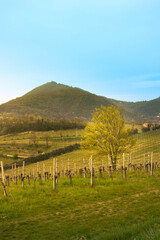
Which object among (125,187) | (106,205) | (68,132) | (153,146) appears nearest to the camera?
(106,205)

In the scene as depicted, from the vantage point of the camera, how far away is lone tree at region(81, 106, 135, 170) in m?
26.9

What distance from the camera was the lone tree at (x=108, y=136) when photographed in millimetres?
26881

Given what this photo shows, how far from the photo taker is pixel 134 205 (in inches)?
417

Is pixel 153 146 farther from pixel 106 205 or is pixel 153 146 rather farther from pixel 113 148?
pixel 106 205

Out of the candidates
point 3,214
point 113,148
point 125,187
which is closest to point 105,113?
point 113,148

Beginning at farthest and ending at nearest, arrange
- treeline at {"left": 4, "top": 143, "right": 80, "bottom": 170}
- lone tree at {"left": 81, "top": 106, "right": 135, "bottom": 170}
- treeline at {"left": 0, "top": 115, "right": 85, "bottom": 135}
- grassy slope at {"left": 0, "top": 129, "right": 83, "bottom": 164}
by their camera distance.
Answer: treeline at {"left": 0, "top": 115, "right": 85, "bottom": 135} < grassy slope at {"left": 0, "top": 129, "right": 83, "bottom": 164} < treeline at {"left": 4, "top": 143, "right": 80, "bottom": 170} < lone tree at {"left": 81, "top": 106, "right": 135, "bottom": 170}

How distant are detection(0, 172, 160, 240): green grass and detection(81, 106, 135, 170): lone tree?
468 inches

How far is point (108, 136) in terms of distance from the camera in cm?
2633

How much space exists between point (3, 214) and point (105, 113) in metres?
20.8

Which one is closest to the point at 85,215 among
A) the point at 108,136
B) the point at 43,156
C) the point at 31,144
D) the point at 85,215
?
the point at 85,215

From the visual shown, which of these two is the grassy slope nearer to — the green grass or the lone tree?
the lone tree

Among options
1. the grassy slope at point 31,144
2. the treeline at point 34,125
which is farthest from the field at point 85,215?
the treeline at point 34,125

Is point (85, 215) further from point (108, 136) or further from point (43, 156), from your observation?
point (43, 156)

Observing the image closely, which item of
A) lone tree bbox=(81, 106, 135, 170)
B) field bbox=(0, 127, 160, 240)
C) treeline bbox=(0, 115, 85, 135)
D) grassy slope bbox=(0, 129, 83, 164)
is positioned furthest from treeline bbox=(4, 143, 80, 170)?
field bbox=(0, 127, 160, 240)
